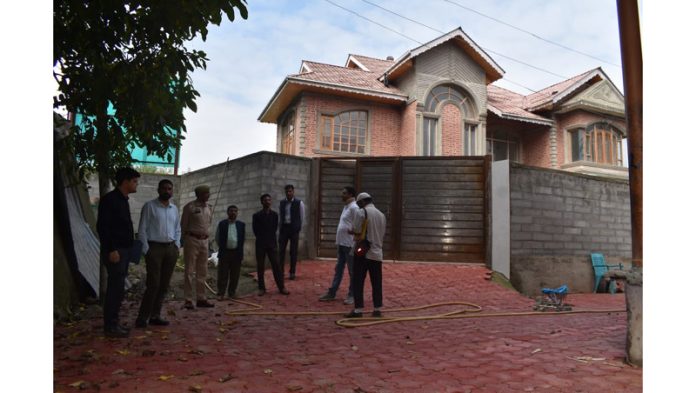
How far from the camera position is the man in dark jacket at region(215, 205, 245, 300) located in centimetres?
767

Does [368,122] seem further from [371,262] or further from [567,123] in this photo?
[371,262]

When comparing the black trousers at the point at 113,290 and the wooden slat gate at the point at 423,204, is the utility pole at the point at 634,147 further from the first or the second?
the wooden slat gate at the point at 423,204

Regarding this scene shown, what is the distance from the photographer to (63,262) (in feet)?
19.0

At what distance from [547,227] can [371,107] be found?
8.14m

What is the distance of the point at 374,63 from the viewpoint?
2075 centimetres

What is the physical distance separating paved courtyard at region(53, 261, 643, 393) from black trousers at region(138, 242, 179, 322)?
10.0 inches

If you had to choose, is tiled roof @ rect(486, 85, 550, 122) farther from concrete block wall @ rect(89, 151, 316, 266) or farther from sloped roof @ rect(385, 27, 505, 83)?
concrete block wall @ rect(89, 151, 316, 266)

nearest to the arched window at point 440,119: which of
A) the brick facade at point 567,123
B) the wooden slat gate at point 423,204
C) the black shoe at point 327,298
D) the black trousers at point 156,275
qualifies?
the brick facade at point 567,123

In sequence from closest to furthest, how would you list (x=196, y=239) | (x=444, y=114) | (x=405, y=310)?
(x=405, y=310)
(x=196, y=239)
(x=444, y=114)

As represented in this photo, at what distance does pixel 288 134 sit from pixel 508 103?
9017 millimetres

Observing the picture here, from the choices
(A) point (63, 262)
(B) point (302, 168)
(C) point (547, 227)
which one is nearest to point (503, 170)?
(C) point (547, 227)

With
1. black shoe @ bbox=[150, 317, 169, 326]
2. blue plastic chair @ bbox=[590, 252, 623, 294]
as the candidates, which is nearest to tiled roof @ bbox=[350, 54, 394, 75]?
blue plastic chair @ bbox=[590, 252, 623, 294]

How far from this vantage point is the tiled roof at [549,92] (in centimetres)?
1909

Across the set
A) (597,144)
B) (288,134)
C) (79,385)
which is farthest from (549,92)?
(79,385)
